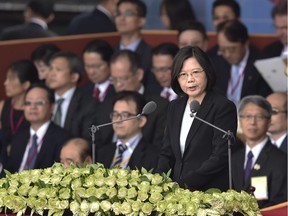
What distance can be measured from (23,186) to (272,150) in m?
3.03

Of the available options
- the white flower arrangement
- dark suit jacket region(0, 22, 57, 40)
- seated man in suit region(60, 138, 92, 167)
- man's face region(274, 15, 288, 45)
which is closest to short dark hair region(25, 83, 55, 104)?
seated man in suit region(60, 138, 92, 167)

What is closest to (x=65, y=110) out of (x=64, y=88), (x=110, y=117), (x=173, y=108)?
(x=64, y=88)

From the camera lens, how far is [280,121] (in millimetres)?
8766

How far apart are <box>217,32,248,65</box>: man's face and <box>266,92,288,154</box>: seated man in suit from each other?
3.89 ft

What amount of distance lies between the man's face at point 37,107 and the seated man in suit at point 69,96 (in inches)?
13.1

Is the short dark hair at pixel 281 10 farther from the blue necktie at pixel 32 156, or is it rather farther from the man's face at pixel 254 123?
the blue necktie at pixel 32 156

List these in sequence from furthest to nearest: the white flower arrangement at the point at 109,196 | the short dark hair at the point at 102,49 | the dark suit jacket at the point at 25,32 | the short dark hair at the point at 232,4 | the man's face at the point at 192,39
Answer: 1. the dark suit jacket at the point at 25,32
2. the short dark hair at the point at 232,4
3. the short dark hair at the point at 102,49
4. the man's face at the point at 192,39
5. the white flower arrangement at the point at 109,196

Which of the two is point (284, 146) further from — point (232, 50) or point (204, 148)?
point (204, 148)

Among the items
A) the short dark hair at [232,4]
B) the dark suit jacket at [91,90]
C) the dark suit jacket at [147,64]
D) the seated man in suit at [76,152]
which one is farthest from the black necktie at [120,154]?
the short dark hair at [232,4]

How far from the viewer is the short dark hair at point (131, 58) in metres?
9.76

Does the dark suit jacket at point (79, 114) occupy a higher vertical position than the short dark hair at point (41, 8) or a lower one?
lower

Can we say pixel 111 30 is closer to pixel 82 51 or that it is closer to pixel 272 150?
pixel 82 51

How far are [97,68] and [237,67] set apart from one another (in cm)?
131

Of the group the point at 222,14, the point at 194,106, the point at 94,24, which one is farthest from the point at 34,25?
the point at 194,106
